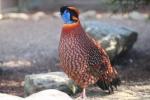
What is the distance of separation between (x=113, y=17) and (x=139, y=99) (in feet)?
31.8

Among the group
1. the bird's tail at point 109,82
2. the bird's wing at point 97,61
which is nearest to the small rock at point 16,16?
the bird's tail at point 109,82

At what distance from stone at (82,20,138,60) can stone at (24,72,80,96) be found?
2629mm

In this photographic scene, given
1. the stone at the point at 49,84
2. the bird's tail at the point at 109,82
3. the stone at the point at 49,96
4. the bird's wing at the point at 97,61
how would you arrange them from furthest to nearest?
the stone at the point at 49,84 < the bird's tail at the point at 109,82 < the bird's wing at the point at 97,61 < the stone at the point at 49,96

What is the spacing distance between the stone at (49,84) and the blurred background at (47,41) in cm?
67

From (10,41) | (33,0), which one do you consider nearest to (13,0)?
(33,0)

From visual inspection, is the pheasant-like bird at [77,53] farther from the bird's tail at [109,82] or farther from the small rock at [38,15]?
the small rock at [38,15]

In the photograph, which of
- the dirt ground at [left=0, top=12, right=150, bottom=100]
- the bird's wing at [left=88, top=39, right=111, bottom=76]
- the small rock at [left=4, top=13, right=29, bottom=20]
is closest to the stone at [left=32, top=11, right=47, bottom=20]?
the small rock at [left=4, top=13, right=29, bottom=20]

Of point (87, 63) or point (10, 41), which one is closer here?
point (87, 63)

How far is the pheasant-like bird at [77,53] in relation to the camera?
542cm

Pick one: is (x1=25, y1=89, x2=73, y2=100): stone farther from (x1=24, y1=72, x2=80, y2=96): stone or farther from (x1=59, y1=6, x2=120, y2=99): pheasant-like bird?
(x1=24, y1=72, x2=80, y2=96): stone

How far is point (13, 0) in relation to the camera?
1712cm

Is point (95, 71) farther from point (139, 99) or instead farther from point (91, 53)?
point (139, 99)

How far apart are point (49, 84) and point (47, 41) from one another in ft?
19.0

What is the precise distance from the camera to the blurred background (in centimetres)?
842
